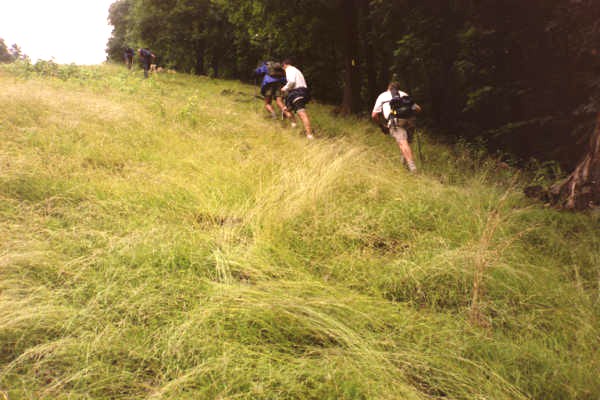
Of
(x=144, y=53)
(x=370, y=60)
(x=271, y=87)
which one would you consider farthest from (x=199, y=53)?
(x=271, y=87)

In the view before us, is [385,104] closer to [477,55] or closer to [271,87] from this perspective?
[477,55]

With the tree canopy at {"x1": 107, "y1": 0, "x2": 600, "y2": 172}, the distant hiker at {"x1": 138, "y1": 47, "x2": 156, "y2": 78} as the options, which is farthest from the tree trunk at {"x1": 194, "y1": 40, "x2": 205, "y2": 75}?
the tree canopy at {"x1": 107, "y1": 0, "x2": 600, "y2": 172}

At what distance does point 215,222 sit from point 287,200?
32.4 inches

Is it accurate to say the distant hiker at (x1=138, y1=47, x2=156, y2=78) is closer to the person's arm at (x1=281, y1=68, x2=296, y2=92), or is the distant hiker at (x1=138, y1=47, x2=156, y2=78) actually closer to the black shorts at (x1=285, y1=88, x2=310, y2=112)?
the person's arm at (x1=281, y1=68, x2=296, y2=92)

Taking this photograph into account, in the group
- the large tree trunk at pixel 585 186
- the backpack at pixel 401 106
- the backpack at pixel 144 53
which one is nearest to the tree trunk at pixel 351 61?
the backpack at pixel 401 106

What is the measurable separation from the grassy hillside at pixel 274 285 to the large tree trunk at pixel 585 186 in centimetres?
33

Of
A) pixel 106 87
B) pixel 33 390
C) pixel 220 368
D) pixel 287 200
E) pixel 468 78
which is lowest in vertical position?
pixel 33 390

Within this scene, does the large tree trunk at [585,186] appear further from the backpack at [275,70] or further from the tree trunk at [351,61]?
the tree trunk at [351,61]

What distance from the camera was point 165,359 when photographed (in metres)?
1.75

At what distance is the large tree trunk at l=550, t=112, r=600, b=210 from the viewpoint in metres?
4.10

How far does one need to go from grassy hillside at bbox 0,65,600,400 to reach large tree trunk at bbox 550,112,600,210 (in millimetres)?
334

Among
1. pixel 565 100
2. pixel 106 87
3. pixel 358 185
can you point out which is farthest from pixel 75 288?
pixel 106 87

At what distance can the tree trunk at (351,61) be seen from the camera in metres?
11.0

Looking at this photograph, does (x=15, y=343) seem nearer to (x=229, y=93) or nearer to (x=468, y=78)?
(x=468, y=78)
